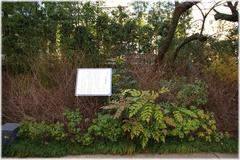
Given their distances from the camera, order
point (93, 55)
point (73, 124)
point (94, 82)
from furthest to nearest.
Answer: point (93, 55)
point (94, 82)
point (73, 124)

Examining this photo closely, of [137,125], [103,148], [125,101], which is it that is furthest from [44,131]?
[137,125]

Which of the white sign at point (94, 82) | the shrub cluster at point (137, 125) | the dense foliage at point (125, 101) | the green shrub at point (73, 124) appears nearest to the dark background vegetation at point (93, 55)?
the dense foliage at point (125, 101)

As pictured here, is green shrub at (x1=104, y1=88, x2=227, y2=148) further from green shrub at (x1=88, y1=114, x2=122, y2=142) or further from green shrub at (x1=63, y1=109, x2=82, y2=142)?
green shrub at (x1=63, y1=109, x2=82, y2=142)

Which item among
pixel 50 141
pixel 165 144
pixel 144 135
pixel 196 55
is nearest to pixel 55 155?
pixel 50 141

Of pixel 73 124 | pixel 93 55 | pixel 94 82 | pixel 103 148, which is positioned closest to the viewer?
pixel 103 148

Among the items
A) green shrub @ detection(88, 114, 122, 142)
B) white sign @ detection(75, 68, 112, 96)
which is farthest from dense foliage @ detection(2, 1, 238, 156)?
white sign @ detection(75, 68, 112, 96)

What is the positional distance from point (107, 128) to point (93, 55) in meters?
2.19

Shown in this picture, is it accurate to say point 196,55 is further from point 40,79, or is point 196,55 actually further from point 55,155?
point 55,155

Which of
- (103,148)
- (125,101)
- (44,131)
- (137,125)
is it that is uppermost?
(125,101)

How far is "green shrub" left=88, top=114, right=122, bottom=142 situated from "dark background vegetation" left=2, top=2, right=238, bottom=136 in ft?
1.38

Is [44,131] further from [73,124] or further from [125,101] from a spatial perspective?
[125,101]

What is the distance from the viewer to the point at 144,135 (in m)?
4.92

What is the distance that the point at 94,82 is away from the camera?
5.37 m

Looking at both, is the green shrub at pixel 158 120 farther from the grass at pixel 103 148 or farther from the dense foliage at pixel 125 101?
the grass at pixel 103 148
